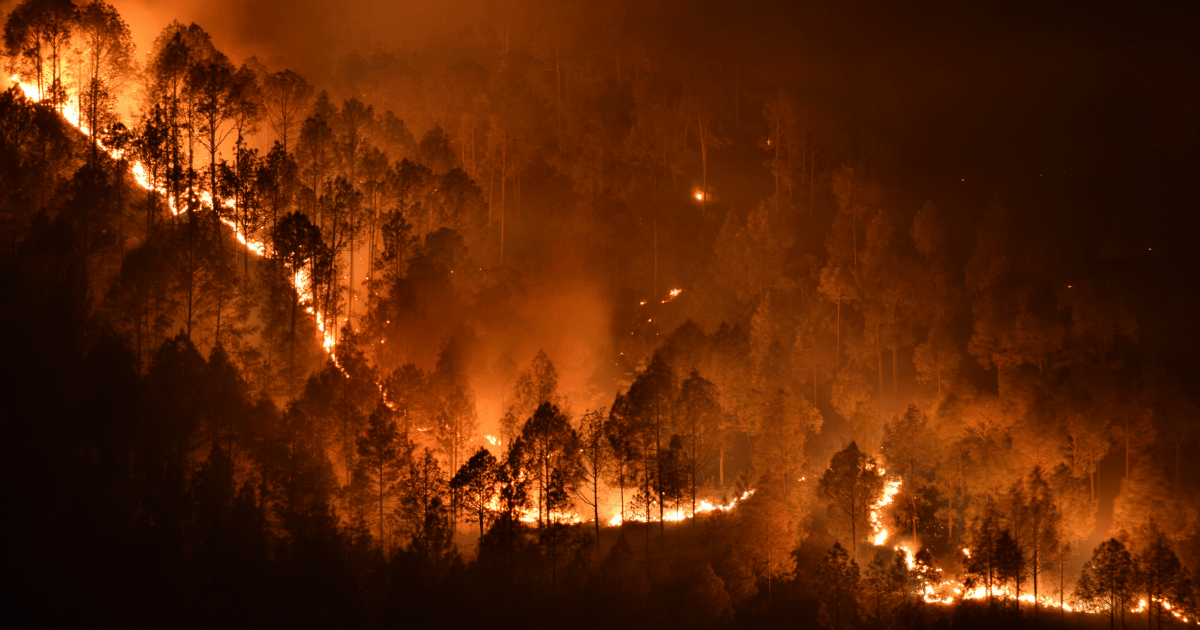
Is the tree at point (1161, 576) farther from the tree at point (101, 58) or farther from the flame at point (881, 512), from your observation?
the tree at point (101, 58)

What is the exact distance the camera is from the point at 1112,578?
45.0 meters

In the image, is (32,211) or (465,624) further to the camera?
(32,211)

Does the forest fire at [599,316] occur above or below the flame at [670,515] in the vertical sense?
above

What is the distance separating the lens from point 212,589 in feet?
113

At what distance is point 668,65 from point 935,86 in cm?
2825

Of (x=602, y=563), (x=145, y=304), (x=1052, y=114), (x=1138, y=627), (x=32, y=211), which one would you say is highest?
(x=1052, y=114)

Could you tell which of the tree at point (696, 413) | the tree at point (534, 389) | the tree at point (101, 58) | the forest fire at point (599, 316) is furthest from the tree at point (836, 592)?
the tree at point (101, 58)

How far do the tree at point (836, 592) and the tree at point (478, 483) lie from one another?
17.1m

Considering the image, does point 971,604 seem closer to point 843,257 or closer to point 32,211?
point 843,257

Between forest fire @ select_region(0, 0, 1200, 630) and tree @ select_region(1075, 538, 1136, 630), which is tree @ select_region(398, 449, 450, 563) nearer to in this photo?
forest fire @ select_region(0, 0, 1200, 630)

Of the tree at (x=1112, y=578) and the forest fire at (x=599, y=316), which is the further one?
the tree at (x=1112, y=578)

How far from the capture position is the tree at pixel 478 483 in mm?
41094

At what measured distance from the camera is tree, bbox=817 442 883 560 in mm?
48875

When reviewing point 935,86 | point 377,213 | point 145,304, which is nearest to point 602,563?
point 145,304
